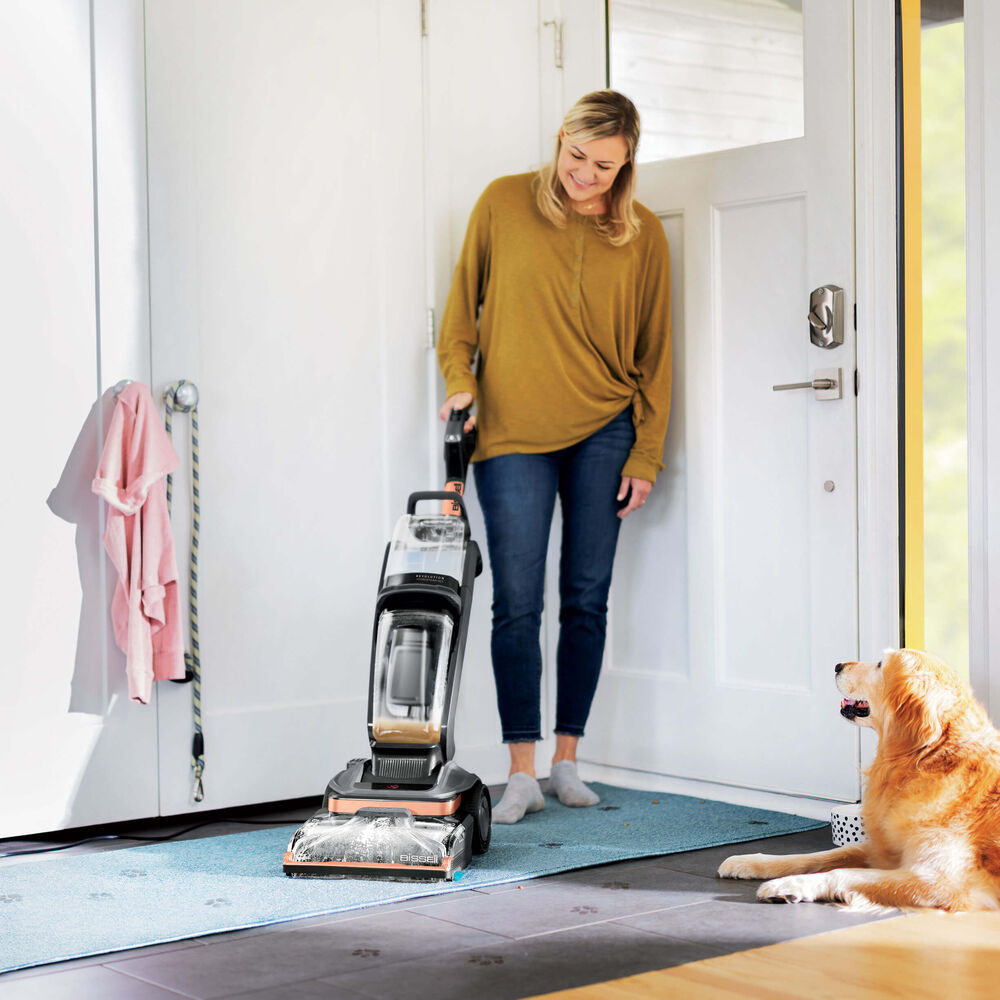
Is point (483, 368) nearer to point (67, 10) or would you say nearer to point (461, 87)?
point (461, 87)

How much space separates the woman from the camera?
9.98ft

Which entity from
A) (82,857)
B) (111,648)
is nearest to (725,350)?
(111,648)

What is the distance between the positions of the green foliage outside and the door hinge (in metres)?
1.03

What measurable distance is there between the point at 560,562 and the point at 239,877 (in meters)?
1.19

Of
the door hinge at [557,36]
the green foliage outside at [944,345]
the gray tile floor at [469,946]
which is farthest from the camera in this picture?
the door hinge at [557,36]

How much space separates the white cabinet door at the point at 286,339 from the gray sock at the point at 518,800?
1.41 ft

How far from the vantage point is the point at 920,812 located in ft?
7.00

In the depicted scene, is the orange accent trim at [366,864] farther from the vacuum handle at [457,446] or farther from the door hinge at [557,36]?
the door hinge at [557,36]

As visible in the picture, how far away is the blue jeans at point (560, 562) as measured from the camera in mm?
3041

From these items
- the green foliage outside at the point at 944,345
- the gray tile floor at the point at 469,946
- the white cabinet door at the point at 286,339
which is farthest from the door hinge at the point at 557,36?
the gray tile floor at the point at 469,946

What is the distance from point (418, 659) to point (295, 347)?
3.18 ft

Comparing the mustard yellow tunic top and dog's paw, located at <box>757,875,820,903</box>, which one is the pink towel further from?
dog's paw, located at <box>757,875,820,903</box>

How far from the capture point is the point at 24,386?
2674mm

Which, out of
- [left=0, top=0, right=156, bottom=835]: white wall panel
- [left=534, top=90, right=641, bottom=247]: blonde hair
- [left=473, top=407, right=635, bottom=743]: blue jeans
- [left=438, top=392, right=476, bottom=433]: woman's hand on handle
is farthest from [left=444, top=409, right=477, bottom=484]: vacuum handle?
[left=0, top=0, right=156, bottom=835]: white wall panel
